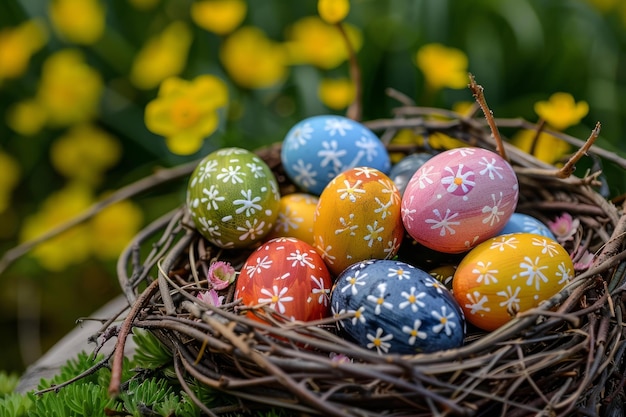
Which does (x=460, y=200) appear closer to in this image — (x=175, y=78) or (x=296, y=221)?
(x=296, y=221)

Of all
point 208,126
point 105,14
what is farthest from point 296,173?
point 105,14

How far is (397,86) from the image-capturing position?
6.95ft

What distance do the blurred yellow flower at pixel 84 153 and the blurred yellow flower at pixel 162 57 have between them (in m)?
0.26

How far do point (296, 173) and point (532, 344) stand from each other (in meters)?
0.62

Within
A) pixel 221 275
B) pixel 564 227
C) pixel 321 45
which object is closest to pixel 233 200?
pixel 221 275

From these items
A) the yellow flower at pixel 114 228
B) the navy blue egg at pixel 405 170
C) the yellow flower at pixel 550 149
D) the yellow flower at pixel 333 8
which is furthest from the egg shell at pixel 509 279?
the yellow flower at pixel 114 228

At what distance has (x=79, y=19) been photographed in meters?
2.20

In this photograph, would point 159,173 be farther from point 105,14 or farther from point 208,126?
point 105,14

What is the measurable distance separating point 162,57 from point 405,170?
115 cm

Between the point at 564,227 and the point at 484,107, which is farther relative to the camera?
the point at 564,227

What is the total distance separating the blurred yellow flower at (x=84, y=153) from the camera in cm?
230

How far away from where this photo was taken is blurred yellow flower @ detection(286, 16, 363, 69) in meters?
1.99

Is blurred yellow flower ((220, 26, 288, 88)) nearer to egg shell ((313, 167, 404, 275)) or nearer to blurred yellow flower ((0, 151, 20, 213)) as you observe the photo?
blurred yellow flower ((0, 151, 20, 213))

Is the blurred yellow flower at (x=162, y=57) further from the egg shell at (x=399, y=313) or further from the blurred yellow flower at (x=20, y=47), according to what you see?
the egg shell at (x=399, y=313)
